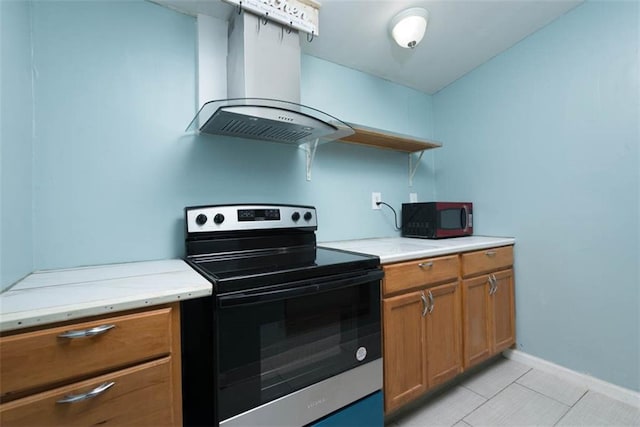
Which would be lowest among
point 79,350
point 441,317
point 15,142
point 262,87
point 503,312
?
point 503,312

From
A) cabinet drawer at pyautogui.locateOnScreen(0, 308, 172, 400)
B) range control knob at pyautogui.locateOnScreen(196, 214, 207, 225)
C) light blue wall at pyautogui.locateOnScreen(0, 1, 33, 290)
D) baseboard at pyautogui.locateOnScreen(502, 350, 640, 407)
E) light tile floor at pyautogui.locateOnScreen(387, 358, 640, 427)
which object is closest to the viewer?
cabinet drawer at pyautogui.locateOnScreen(0, 308, 172, 400)

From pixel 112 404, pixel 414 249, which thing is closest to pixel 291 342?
pixel 112 404

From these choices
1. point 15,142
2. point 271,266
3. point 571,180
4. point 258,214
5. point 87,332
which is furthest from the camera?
point 571,180

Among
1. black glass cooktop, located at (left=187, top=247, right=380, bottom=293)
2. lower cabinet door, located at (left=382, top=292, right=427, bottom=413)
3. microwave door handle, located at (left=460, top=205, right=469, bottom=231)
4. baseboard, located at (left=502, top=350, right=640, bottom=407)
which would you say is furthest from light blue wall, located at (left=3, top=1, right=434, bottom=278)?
baseboard, located at (left=502, top=350, right=640, bottom=407)

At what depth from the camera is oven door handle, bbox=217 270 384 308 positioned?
837 mm

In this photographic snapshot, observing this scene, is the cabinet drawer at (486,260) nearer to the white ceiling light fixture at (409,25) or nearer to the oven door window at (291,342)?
the oven door window at (291,342)

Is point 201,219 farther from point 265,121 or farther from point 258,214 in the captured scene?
point 265,121

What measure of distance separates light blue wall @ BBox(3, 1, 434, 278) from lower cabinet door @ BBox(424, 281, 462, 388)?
1.00 m

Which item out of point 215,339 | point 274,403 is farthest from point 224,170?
point 274,403

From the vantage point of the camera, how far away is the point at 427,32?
176 cm

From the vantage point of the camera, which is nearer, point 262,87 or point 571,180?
point 262,87

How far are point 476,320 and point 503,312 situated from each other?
13.3 inches

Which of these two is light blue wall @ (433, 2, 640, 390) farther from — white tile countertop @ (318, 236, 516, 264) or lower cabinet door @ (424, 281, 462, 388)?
lower cabinet door @ (424, 281, 462, 388)

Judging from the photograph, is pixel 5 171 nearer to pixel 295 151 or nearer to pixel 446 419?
pixel 295 151
